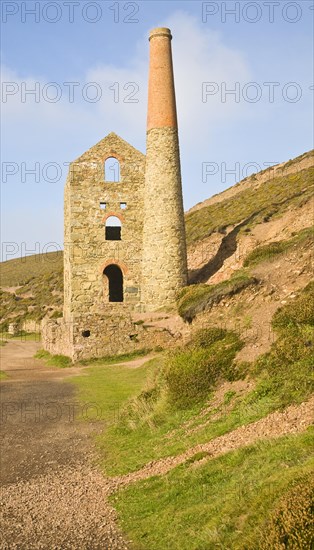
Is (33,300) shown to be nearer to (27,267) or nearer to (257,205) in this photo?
(257,205)

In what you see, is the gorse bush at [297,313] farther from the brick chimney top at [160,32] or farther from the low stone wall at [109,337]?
the brick chimney top at [160,32]

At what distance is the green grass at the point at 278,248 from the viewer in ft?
59.0

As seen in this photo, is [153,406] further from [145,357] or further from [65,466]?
[145,357]

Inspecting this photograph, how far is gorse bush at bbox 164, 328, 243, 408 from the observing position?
11.6m

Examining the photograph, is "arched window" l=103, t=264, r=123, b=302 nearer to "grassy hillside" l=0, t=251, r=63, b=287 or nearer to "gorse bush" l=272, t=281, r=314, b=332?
"gorse bush" l=272, t=281, r=314, b=332

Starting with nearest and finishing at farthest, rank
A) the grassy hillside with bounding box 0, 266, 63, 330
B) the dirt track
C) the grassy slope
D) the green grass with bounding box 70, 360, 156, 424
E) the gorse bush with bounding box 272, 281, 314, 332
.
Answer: the dirt track, the gorse bush with bounding box 272, 281, 314, 332, the green grass with bounding box 70, 360, 156, 424, the grassy slope, the grassy hillside with bounding box 0, 266, 63, 330

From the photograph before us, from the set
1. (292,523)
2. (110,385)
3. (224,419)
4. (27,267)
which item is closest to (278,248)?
(110,385)

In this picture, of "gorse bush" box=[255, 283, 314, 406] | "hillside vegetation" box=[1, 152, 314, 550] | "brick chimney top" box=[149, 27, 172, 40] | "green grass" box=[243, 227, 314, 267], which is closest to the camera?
"hillside vegetation" box=[1, 152, 314, 550]

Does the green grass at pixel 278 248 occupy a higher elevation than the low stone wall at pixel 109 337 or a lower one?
higher

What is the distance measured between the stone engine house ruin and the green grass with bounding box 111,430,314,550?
1817 centimetres

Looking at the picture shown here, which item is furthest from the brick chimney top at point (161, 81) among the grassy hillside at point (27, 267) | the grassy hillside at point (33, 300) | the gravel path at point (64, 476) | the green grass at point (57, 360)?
the grassy hillside at point (27, 267)

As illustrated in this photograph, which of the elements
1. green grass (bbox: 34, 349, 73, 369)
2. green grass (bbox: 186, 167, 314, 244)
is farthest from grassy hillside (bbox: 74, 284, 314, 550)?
green grass (bbox: 186, 167, 314, 244)

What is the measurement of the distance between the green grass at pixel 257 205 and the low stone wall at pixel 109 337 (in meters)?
13.9

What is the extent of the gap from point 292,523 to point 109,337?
1791 cm
